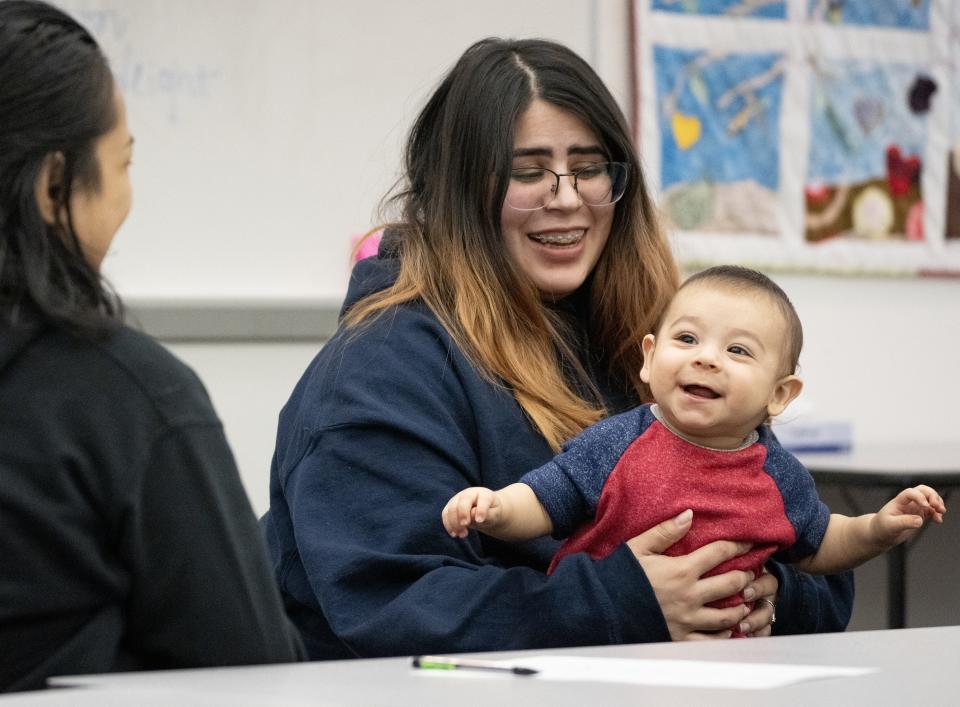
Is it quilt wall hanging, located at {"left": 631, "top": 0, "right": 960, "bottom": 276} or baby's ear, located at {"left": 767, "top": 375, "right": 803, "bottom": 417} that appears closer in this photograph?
baby's ear, located at {"left": 767, "top": 375, "right": 803, "bottom": 417}

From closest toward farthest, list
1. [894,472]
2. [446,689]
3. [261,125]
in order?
[446,689] < [894,472] < [261,125]

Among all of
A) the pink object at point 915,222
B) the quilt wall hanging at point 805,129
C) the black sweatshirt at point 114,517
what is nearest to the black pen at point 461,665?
the black sweatshirt at point 114,517

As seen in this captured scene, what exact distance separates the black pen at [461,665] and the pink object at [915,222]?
10.4 feet

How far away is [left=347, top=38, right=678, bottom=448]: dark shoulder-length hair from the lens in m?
1.92

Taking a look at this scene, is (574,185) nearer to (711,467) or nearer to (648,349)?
(648,349)

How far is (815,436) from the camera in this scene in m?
3.63

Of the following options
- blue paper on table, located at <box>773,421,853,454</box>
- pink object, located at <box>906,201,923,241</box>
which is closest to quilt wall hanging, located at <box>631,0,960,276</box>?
pink object, located at <box>906,201,923,241</box>

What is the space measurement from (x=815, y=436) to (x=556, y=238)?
1799 millimetres

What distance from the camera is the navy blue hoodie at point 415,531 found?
1642 mm

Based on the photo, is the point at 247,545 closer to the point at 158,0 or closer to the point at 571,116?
the point at 571,116

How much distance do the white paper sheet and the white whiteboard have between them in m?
2.35

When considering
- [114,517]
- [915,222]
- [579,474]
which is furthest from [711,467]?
[915,222]

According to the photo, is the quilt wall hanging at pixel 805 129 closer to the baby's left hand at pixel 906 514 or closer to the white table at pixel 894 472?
the white table at pixel 894 472

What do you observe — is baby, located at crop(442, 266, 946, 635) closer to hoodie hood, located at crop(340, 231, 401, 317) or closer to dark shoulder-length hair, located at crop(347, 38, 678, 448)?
dark shoulder-length hair, located at crop(347, 38, 678, 448)
